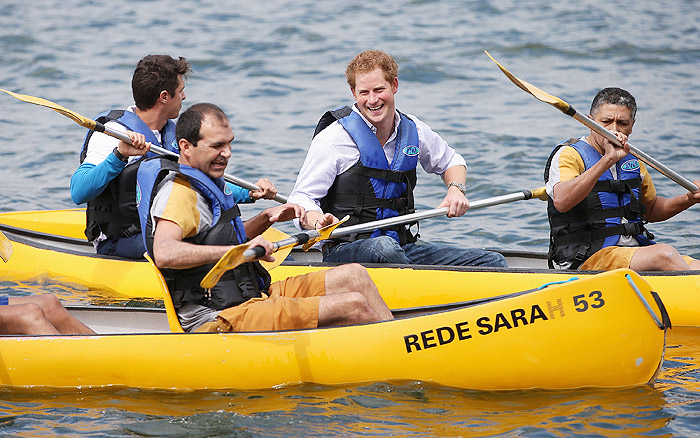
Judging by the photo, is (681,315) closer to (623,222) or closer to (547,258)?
(623,222)

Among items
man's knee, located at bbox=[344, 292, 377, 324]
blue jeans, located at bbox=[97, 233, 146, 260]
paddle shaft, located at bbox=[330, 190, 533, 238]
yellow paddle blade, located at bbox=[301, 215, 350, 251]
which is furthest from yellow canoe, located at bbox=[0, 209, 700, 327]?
man's knee, located at bbox=[344, 292, 377, 324]

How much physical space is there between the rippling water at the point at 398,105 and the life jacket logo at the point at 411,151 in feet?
5.35

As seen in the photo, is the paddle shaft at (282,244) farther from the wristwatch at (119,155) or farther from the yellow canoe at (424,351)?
the wristwatch at (119,155)

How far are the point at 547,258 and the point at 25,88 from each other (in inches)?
358

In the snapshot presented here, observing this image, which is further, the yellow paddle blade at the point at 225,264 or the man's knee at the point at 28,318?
the man's knee at the point at 28,318

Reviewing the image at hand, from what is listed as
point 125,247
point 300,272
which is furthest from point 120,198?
point 300,272

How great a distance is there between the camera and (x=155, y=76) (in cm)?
540

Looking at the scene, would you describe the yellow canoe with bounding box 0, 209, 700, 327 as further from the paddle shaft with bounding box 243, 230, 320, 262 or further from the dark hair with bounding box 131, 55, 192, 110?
the dark hair with bounding box 131, 55, 192, 110

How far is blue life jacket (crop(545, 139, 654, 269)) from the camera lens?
5.10 meters

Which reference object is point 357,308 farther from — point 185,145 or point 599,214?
point 599,214

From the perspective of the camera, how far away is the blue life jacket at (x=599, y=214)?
5098 millimetres

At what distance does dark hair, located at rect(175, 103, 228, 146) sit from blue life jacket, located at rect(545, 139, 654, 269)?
6.64 ft

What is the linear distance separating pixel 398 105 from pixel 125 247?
20.4 ft

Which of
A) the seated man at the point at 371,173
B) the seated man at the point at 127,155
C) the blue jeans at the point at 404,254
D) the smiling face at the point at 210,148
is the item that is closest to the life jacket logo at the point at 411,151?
the seated man at the point at 371,173
